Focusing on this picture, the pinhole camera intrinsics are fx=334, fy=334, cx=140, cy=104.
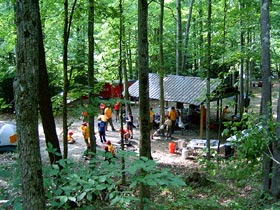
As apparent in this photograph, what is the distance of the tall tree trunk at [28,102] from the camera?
2.66 meters

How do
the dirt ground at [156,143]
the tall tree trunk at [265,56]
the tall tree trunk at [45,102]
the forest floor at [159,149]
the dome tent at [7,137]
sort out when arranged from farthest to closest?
the dome tent at [7,137] → the dirt ground at [156,143] → the forest floor at [159,149] → the tall tree trunk at [265,56] → the tall tree trunk at [45,102]

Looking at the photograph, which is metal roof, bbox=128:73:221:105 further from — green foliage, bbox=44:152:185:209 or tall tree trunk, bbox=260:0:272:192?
green foliage, bbox=44:152:185:209

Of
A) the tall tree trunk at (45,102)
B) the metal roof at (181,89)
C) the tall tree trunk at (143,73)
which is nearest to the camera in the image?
the tall tree trunk at (143,73)

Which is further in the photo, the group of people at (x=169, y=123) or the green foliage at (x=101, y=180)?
the group of people at (x=169, y=123)

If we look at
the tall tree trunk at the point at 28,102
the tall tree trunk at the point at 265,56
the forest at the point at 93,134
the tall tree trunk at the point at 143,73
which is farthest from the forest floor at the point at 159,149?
the tall tree trunk at the point at 28,102

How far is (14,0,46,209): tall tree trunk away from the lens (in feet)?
8.74

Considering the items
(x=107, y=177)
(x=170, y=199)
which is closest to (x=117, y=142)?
(x=170, y=199)

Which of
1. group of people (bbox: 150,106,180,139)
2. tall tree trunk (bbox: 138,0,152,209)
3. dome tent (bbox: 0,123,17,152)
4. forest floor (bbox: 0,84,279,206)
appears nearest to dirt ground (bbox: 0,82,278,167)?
forest floor (bbox: 0,84,279,206)

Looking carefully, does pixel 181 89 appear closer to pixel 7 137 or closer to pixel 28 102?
pixel 7 137

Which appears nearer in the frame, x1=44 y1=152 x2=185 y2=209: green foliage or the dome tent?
x1=44 y1=152 x2=185 y2=209: green foliage

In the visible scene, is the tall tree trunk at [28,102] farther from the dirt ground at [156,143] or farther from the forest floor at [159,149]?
the dirt ground at [156,143]

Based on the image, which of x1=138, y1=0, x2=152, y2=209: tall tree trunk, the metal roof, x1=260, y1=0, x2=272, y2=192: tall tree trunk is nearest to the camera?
x1=138, y1=0, x2=152, y2=209: tall tree trunk

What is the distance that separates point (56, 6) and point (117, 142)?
9.34m

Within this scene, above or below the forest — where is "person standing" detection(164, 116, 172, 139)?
below
